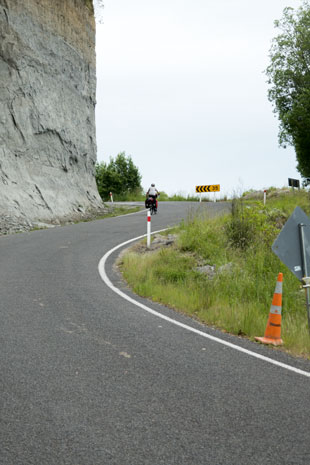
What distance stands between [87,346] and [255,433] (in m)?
2.75

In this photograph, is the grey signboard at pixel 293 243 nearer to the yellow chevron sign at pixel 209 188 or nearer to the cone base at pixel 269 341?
the cone base at pixel 269 341

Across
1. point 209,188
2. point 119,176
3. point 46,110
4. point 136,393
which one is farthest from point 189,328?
point 119,176

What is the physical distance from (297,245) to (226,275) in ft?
11.1

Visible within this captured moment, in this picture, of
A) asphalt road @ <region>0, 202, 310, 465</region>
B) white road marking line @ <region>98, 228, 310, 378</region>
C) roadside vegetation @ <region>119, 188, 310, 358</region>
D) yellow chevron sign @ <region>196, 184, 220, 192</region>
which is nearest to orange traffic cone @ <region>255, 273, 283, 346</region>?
roadside vegetation @ <region>119, 188, 310, 358</region>

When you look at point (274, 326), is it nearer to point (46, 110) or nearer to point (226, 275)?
point (226, 275)

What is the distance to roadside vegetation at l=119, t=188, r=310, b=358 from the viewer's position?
7.31 m

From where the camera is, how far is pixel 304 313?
26.5 feet

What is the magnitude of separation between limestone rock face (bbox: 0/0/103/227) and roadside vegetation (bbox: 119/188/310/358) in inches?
400

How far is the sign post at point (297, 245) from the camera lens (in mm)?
6676

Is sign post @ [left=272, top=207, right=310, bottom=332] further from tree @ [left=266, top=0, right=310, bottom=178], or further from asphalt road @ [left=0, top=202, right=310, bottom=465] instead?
tree @ [left=266, top=0, right=310, bottom=178]

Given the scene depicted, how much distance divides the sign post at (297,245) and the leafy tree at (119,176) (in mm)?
56167

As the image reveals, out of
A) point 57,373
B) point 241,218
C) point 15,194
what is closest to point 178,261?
point 241,218

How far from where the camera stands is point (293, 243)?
675 cm

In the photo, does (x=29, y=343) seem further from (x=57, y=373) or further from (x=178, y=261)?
(x=178, y=261)
